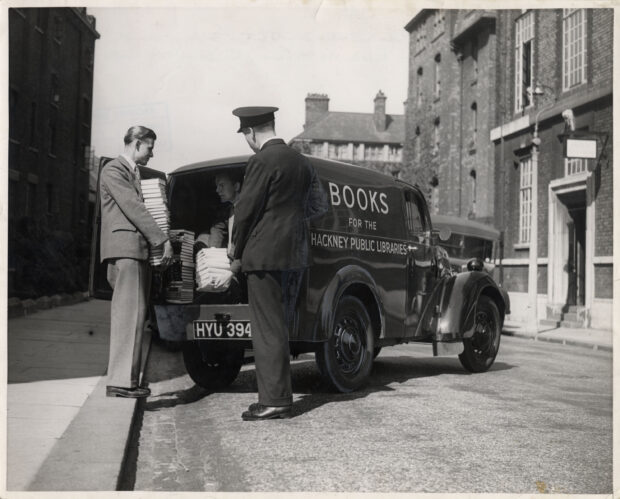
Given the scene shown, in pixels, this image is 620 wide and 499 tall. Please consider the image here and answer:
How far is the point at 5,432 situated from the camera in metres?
4.08

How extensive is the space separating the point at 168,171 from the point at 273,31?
2349 mm

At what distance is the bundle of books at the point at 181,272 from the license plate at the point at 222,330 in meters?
0.30

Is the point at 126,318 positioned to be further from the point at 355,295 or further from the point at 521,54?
the point at 521,54

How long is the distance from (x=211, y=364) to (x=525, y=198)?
18.9 meters

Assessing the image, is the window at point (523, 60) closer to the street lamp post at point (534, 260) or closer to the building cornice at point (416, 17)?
the street lamp post at point (534, 260)

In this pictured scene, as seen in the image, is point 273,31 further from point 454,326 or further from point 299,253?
Answer: point 454,326

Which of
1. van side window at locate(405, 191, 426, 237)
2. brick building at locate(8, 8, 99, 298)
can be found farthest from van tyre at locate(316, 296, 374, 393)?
brick building at locate(8, 8, 99, 298)

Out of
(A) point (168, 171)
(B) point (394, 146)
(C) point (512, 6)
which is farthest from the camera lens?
(B) point (394, 146)

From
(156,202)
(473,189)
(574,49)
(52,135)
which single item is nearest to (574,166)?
(574,49)

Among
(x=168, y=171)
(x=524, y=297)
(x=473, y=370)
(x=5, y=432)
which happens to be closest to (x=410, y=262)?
(x=473, y=370)

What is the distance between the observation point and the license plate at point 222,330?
5.99 metres

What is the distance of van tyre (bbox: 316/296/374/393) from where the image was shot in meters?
6.45

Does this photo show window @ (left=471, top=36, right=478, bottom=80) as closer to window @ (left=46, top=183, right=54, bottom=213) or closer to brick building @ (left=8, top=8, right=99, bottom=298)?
brick building @ (left=8, top=8, right=99, bottom=298)

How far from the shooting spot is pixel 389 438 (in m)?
4.94
